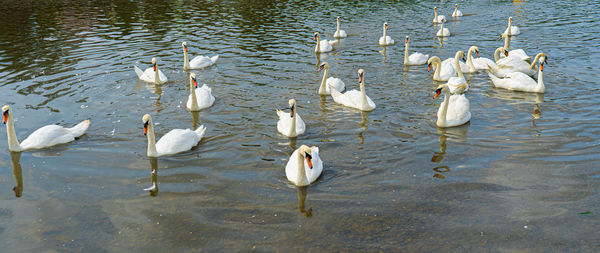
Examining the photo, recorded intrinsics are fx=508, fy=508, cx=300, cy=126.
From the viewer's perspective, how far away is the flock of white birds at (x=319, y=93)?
10.4 m

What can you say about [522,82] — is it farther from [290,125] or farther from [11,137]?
[11,137]

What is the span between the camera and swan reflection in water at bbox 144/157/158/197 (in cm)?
998

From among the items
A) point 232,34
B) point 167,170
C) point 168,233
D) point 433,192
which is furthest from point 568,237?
point 232,34

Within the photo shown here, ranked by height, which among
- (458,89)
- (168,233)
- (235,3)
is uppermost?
(235,3)

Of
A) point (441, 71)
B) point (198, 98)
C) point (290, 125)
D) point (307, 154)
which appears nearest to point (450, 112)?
point (290, 125)

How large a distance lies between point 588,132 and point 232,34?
19392 millimetres

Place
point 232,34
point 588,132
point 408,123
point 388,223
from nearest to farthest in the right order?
point 388,223, point 588,132, point 408,123, point 232,34

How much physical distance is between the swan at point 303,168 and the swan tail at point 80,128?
5777 mm

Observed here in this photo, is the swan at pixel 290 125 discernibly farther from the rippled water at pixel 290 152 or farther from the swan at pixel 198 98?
the swan at pixel 198 98

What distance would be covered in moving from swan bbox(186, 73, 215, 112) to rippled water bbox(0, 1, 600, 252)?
0.25 meters

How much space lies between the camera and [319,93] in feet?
53.5

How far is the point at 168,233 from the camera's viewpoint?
8453mm

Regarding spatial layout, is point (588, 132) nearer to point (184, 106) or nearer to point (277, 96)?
point (277, 96)

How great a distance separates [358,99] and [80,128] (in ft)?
24.6
